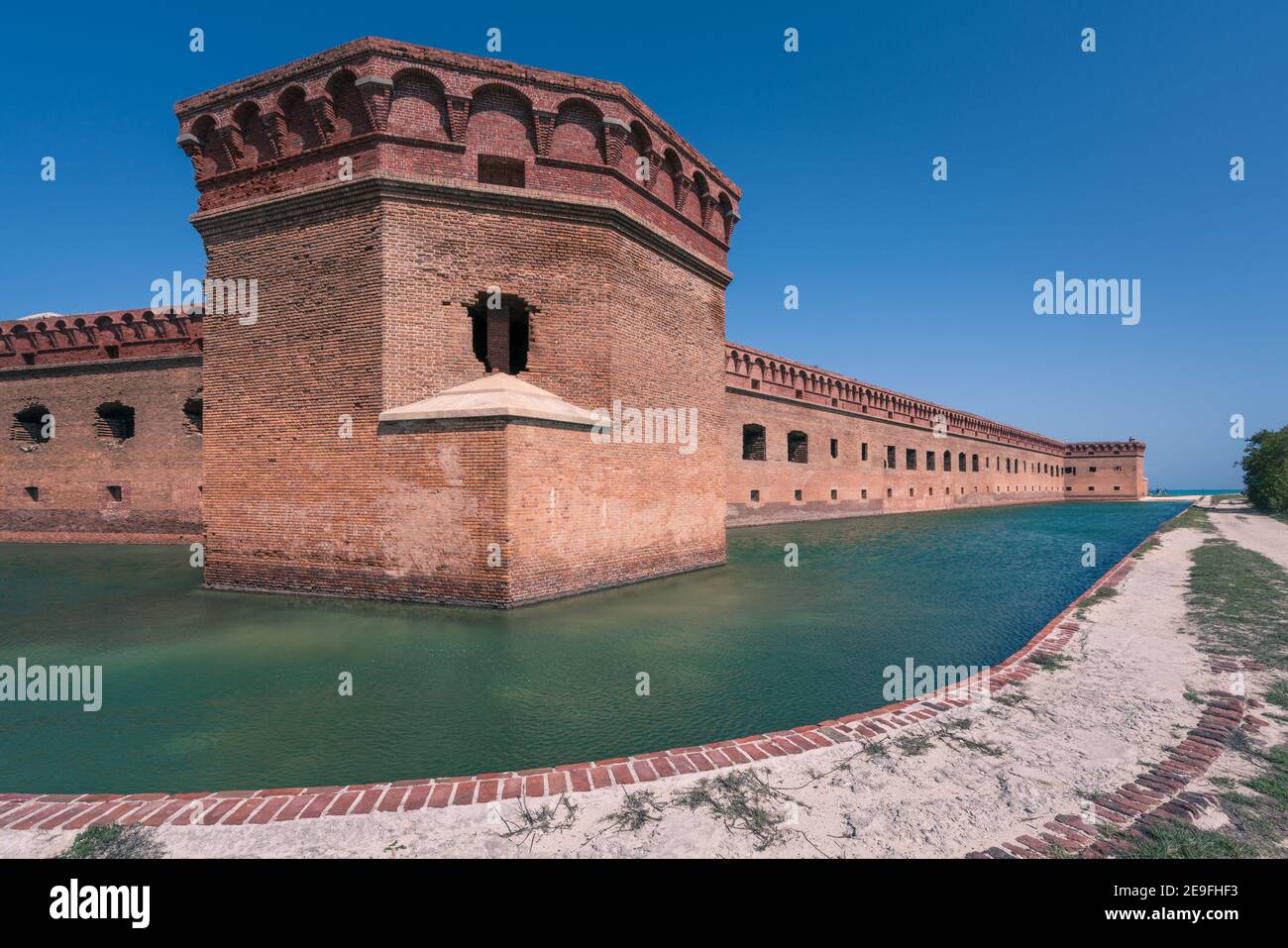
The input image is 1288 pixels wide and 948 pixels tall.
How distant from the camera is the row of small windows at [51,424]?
17531 millimetres

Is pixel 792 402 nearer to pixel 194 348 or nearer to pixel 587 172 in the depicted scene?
pixel 587 172

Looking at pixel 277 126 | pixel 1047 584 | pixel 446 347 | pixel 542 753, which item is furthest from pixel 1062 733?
pixel 277 126

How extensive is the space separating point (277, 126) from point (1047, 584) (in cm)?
1530

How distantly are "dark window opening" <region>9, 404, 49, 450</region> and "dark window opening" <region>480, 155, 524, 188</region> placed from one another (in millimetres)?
19523

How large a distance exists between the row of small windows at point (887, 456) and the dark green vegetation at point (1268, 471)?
562 inches

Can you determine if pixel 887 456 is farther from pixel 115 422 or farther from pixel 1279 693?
pixel 115 422

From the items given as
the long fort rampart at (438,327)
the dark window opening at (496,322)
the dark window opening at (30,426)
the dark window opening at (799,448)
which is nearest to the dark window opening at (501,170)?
the long fort rampart at (438,327)

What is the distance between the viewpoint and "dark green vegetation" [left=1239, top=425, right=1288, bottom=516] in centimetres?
2386

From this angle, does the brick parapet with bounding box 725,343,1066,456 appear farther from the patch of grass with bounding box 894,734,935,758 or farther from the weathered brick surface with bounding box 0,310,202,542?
the weathered brick surface with bounding box 0,310,202,542

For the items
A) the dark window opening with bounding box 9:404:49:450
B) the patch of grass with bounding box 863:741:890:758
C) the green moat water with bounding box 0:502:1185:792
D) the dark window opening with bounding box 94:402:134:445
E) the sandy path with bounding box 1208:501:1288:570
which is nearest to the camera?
the patch of grass with bounding box 863:741:890:758

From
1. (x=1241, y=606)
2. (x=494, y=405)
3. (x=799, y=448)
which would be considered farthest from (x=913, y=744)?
(x=799, y=448)

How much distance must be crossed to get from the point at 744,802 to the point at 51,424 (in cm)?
2545

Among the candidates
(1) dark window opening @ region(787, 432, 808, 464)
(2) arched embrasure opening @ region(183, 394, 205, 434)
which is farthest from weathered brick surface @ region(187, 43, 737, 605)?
(1) dark window opening @ region(787, 432, 808, 464)

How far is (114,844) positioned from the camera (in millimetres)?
2467
